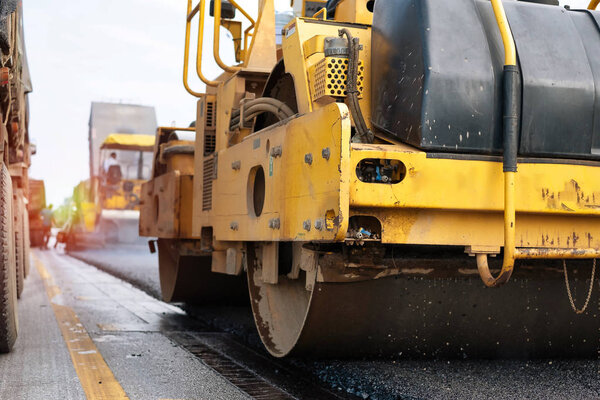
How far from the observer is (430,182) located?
3.33 m

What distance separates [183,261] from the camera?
7066 millimetres

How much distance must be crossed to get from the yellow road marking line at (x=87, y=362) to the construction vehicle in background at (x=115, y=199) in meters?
17.3

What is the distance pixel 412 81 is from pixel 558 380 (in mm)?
1587

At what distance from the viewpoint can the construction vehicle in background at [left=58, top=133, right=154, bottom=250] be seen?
79.9 feet

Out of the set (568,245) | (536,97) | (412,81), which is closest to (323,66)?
Result: (412,81)

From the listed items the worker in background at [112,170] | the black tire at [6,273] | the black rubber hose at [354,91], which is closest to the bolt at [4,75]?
the black tire at [6,273]

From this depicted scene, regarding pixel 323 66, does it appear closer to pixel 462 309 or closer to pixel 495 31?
pixel 495 31

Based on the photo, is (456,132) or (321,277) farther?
(321,277)

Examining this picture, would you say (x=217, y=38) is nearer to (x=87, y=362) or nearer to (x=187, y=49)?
(x=187, y=49)

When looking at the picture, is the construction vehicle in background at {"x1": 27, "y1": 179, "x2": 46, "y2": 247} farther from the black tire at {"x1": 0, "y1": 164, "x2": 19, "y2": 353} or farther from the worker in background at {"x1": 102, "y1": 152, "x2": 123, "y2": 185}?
the black tire at {"x1": 0, "y1": 164, "x2": 19, "y2": 353}

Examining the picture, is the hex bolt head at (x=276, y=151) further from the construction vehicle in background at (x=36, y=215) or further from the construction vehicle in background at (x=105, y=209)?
the construction vehicle in background at (x=36, y=215)

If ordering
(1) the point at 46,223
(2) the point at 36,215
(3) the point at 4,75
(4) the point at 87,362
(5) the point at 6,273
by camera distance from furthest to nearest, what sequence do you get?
(1) the point at 46,223
(2) the point at 36,215
(4) the point at 87,362
(5) the point at 6,273
(3) the point at 4,75

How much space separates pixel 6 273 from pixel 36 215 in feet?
80.5

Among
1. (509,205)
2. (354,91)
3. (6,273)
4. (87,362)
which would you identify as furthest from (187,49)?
(509,205)
